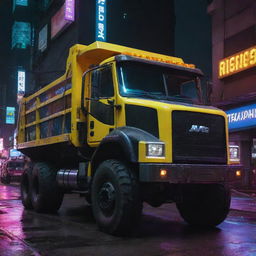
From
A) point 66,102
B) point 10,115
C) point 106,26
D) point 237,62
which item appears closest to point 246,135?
point 237,62

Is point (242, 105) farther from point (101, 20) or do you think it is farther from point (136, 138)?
point (101, 20)

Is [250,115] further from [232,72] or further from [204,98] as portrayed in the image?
[204,98]

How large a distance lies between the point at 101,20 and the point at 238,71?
75.5 feet

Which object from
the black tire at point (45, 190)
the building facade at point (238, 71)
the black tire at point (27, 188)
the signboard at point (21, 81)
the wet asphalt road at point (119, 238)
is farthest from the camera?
the signboard at point (21, 81)

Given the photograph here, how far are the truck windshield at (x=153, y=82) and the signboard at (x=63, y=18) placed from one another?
126 feet

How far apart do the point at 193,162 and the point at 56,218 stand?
4.01 m

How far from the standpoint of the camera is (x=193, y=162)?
822 centimetres

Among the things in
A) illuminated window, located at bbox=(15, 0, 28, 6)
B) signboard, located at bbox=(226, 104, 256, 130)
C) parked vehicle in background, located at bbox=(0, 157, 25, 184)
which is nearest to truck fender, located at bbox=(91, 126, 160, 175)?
signboard, located at bbox=(226, 104, 256, 130)

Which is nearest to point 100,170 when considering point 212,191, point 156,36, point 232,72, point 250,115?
point 212,191

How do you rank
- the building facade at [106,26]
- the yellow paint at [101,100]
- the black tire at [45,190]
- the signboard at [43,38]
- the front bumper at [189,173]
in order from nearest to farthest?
the front bumper at [189,173] < the yellow paint at [101,100] < the black tire at [45,190] < the building facade at [106,26] < the signboard at [43,38]

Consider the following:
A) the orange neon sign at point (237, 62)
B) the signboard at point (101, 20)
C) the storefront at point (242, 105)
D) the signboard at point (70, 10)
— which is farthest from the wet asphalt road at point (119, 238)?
the signboard at point (70, 10)

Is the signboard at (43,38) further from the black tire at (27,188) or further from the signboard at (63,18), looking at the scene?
the black tire at (27,188)

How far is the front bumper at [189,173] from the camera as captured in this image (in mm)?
7481

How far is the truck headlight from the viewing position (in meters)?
7.56
